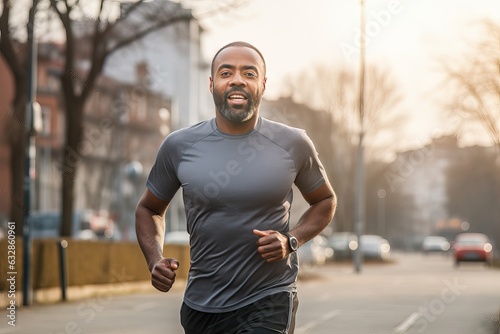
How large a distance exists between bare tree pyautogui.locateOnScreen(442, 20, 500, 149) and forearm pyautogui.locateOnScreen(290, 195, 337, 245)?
39890 millimetres

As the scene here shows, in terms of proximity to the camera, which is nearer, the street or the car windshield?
the street

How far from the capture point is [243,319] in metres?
4.57

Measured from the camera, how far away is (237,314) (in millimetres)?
4570

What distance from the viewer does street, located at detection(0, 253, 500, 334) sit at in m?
16.0

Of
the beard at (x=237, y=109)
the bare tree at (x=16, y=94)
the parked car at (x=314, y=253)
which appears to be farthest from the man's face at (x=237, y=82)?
the parked car at (x=314, y=253)

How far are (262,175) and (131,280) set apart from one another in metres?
22.2

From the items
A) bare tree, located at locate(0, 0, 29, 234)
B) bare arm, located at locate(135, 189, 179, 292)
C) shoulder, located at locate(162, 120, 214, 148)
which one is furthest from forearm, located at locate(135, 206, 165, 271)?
bare tree, located at locate(0, 0, 29, 234)

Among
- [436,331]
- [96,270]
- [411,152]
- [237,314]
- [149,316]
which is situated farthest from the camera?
[411,152]

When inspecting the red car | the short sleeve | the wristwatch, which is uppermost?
the short sleeve

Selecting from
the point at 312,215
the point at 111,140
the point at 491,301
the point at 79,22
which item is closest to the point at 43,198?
the point at 111,140

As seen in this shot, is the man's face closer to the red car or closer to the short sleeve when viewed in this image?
the short sleeve

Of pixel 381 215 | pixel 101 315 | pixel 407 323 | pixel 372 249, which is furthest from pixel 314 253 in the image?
pixel 381 215

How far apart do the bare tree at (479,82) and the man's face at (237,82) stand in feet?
132

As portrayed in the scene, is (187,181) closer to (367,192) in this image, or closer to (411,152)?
(411,152)
